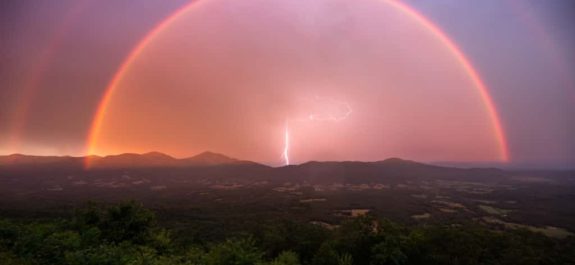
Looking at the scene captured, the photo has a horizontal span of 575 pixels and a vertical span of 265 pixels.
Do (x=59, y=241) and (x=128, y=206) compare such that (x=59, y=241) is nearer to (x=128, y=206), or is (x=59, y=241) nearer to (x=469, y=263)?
(x=128, y=206)

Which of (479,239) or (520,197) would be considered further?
(520,197)

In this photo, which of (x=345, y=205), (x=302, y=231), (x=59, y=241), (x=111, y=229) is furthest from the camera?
(x=345, y=205)

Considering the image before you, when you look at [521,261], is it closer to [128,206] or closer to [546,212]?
[128,206]

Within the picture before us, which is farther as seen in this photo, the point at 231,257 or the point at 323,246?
the point at 323,246

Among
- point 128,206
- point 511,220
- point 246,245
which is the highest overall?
point 128,206

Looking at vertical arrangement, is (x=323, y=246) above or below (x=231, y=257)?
below

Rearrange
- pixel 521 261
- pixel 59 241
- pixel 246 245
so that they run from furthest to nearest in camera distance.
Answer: pixel 521 261
pixel 246 245
pixel 59 241

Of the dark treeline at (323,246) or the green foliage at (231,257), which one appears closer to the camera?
the green foliage at (231,257)

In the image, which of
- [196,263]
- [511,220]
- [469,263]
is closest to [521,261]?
[469,263]

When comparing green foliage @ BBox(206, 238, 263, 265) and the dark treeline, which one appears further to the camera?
the dark treeline

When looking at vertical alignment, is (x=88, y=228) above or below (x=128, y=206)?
below
